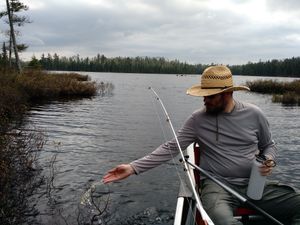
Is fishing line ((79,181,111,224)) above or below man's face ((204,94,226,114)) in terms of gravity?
below

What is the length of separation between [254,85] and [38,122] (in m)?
41.8

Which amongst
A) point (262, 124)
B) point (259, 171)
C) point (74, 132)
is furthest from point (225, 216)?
point (74, 132)

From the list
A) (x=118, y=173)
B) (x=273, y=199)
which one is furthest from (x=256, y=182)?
(x=118, y=173)

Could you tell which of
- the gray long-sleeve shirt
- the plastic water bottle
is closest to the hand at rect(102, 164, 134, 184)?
the gray long-sleeve shirt

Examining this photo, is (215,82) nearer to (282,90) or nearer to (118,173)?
(118,173)

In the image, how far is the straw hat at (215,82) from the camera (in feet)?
16.1

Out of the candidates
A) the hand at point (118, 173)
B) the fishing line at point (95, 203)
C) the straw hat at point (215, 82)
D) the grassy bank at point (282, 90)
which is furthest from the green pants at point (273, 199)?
the grassy bank at point (282, 90)

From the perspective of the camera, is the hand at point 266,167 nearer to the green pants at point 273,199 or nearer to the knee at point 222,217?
the green pants at point 273,199

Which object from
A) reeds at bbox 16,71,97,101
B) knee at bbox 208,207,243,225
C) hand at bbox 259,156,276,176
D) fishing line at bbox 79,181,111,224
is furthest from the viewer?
reeds at bbox 16,71,97,101

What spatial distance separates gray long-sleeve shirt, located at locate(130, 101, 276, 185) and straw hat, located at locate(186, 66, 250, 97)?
328mm

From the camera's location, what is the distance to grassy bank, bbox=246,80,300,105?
3697 centimetres

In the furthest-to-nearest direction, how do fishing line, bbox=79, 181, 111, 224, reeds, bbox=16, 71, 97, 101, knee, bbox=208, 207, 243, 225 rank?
1. reeds, bbox=16, 71, 97, 101
2. fishing line, bbox=79, 181, 111, 224
3. knee, bbox=208, 207, 243, 225

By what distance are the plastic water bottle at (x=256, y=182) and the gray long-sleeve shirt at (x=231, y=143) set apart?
0.21 m

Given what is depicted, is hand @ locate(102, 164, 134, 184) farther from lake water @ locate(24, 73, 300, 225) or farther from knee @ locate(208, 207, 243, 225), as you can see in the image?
lake water @ locate(24, 73, 300, 225)
